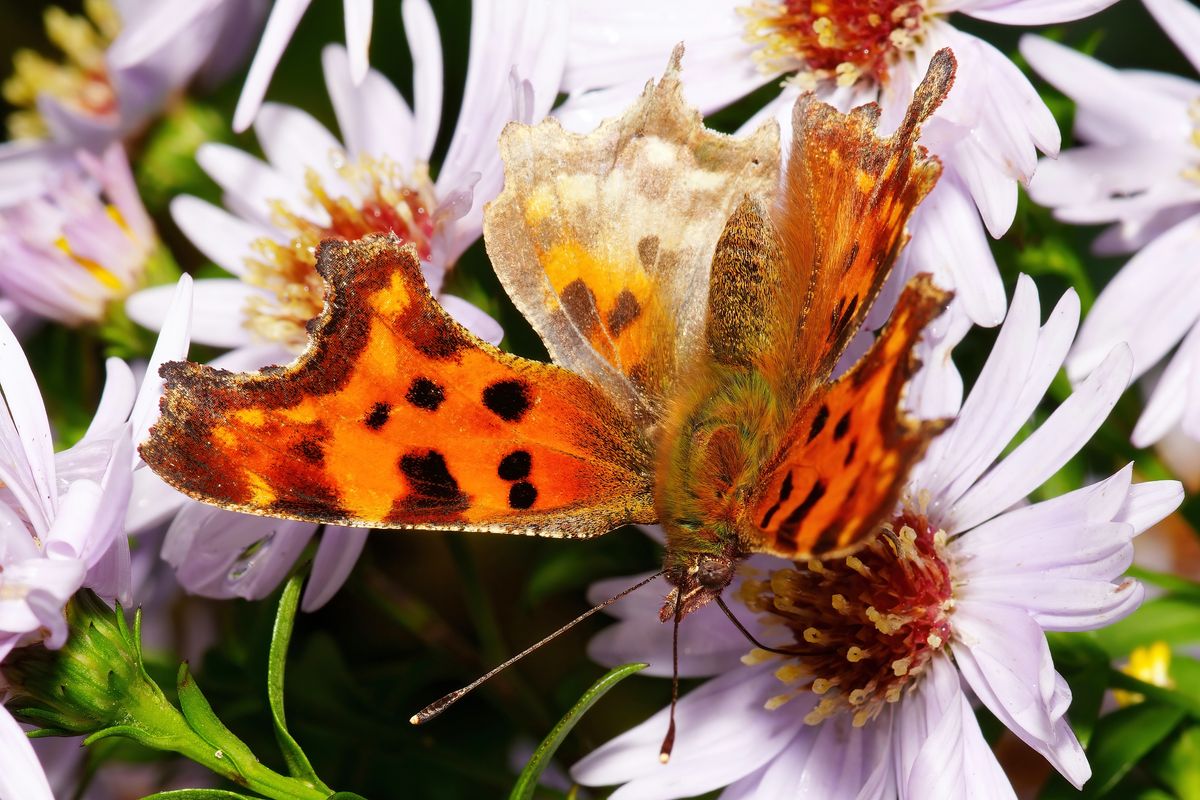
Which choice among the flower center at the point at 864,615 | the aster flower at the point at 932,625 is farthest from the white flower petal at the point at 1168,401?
the flower center at the point at 864,615

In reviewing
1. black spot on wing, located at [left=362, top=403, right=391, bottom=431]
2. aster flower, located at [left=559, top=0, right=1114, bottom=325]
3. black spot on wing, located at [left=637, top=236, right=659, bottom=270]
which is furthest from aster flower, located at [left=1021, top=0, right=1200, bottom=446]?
black spot on wing, located at [left=362, top=403, right=391, bottom=431]

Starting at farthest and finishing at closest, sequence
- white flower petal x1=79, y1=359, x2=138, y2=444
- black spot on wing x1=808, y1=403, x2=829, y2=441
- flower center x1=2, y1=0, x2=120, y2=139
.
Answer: flower center x1=2, y1=0, x2=120, y2=139 → white flower petal x1=79, y1=359, x2=138, y2=444 → black spot on wing x1=808, y1=403, x2=829, y2=441

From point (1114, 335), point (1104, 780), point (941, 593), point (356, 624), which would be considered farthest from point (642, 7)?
point (356, 624)

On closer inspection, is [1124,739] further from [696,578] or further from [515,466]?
[515,466]

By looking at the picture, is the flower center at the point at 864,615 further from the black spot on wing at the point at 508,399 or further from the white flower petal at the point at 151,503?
the white flower petal at the point at 151,503

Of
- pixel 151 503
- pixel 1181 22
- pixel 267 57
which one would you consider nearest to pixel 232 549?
pixel 151 503

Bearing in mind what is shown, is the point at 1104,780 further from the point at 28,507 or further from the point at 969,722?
the point at 28,507

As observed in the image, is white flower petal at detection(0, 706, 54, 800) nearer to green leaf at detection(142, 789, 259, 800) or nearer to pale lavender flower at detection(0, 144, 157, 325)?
green leaf at detection(142, 789, 259, 800)
